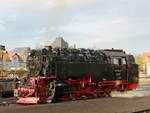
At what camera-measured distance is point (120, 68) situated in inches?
751

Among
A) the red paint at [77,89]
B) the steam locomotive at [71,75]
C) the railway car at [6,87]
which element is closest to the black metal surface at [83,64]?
the steam locomotive at [71,75]

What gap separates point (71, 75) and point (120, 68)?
5027 millimetres

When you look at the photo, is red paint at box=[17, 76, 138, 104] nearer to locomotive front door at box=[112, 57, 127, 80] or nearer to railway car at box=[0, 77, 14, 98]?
locomotive front door at box=[112, 57, 127, 80]

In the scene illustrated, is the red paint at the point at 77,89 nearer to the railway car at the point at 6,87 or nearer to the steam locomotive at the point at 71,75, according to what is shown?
the steam locomotive at the point at 71,75

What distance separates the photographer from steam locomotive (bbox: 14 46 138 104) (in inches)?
564

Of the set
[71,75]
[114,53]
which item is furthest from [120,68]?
[71,75]

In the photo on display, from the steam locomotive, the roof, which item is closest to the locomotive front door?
the steam locomotive

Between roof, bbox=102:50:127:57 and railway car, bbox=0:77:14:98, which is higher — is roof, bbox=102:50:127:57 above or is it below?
above

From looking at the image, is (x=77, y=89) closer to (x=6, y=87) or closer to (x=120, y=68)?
(x=120, y=68)

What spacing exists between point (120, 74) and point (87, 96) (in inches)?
145

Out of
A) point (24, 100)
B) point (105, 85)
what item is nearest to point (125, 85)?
point (105, 85)

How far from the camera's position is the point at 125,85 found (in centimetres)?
1942

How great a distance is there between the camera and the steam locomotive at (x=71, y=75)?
1433 cm

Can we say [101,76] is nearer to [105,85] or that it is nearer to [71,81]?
[105,85]
